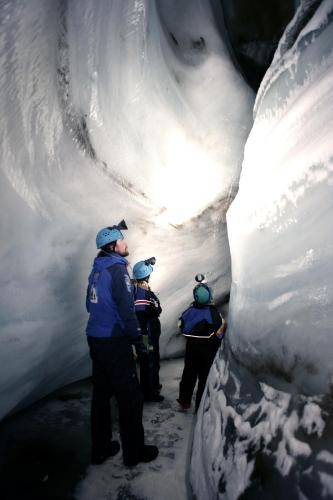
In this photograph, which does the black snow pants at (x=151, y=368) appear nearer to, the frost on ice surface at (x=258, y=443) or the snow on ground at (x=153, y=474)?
the snow on ground at (x=153, y=474)

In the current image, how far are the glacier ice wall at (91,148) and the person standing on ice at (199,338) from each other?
90cm

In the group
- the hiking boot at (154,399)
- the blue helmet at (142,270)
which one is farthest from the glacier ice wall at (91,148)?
the hiking boot at (154,399)

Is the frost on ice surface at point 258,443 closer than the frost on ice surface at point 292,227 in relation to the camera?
Yes

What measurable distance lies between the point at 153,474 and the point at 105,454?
1.15 ft

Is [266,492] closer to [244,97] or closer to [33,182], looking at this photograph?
[33,182]

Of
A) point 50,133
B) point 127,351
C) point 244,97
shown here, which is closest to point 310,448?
point 127,351

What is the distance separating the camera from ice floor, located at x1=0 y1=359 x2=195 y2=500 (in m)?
1.81

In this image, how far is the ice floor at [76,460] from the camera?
181cm

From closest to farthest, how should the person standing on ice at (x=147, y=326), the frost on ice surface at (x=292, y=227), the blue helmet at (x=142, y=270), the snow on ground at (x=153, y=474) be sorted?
the frost on ice surface at (x=292, y=227)
the snow on ground at (x=153, y=474)
the person standing on ice at (x=147, y=326)
the blue helmet at (x=142, y=270)

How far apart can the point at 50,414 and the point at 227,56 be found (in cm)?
377

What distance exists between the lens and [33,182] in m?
2.25

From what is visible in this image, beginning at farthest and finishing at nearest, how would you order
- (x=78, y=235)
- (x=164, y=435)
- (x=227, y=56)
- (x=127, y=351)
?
(x=227, y=56) → (x=78, y=235) → (x=164, y=435) → (x=127, y=351)

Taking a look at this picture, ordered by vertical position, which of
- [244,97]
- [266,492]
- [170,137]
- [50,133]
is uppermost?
[244,97]

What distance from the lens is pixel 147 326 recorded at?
10.3ft
